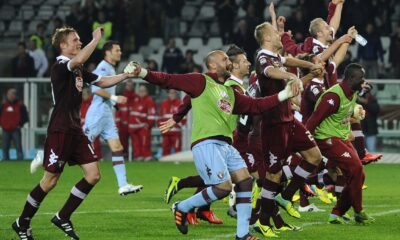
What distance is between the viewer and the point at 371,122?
28.7 metres

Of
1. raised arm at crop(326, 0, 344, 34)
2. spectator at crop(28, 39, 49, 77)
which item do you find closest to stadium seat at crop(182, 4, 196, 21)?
spectator at crop(28, 39, 49, 77)

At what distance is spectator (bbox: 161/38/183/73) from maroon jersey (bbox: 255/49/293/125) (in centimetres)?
1836

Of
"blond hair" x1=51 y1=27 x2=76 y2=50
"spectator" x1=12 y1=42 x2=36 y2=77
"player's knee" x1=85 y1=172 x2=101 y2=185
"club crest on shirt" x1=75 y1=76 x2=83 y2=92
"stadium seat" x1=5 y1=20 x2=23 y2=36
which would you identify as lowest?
"player's knee" x1=85 y1=172 x2=101 y2=185

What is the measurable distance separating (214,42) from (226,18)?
1636 mm

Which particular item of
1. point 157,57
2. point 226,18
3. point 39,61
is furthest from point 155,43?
point 39,61

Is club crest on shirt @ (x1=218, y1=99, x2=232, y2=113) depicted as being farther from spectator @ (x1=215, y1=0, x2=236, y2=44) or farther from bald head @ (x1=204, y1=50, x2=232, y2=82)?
spectator @ (x1=215, y1=0, x2=236, y2=44)

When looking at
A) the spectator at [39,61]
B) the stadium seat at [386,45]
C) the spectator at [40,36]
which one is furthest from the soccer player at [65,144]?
the stadium seat at [386,45]

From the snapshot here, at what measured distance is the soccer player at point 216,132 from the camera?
39.7ft

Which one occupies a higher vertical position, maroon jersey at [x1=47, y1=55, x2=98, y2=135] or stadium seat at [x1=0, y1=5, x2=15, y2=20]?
stadium seat at [x1=0, y1=5, x2=15, y2=20]

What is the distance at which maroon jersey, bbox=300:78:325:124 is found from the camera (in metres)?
15.6

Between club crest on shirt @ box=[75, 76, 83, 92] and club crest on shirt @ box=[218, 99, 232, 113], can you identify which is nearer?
club crest on shirt @ box=[218, 99, 232, 113]

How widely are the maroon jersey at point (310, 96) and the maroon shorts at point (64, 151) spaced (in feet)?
13.2

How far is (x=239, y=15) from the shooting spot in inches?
1405

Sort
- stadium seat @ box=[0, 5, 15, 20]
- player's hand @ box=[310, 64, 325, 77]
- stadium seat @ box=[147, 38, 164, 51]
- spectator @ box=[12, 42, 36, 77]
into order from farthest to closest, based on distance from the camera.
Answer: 1. stadium seat @ box=[0, 5, 15, 20]
2. stadium seat @ box=[147, 38, 164, 51]
3. spectator @ box=[12, 42, 36, 77]
4. player's hand @ box=[310, 64, 325, 77]
